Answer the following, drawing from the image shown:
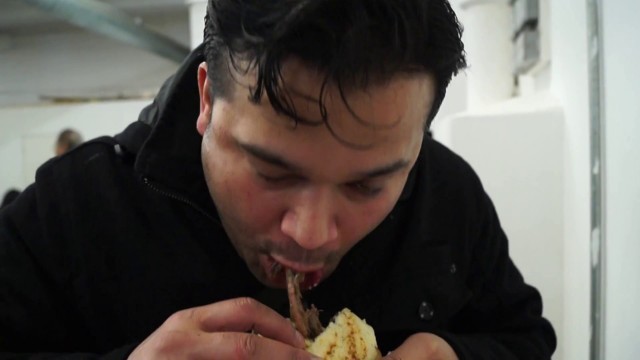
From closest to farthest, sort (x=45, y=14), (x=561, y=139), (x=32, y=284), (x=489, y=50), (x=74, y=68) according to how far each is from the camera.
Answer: (x=32, y=284)
(x=561, y=139)
(x=489, y=50)
(x=45, y=14)
(x=74, y=68)

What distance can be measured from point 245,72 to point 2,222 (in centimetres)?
45

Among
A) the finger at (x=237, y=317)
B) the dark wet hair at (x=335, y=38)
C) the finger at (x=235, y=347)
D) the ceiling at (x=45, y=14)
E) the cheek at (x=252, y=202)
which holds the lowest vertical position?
the finger at (x=235, y=347)

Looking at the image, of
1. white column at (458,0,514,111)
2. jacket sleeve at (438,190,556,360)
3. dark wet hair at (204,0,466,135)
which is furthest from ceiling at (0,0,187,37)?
dark wet hair at (204,0,466,135)

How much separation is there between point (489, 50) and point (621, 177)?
131 centimetres

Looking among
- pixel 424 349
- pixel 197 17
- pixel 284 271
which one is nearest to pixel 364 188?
pixel 284 271

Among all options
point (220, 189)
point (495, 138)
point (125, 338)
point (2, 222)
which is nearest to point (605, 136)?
point (495, 138)

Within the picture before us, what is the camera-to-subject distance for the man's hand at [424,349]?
764mm

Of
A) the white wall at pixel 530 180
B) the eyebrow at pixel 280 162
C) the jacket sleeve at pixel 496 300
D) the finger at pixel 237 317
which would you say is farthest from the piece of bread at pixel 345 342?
the white wall at pixel 530 180

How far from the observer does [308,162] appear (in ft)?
2.05

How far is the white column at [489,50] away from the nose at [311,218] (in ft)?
5.65

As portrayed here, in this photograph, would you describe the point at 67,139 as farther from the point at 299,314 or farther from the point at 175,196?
the point at 299,314

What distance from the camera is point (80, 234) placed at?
2.72 ft

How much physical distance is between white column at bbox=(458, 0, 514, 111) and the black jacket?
144 cm

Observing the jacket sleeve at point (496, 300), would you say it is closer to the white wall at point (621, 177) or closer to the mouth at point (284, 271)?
the white wall at point (621, 177)
